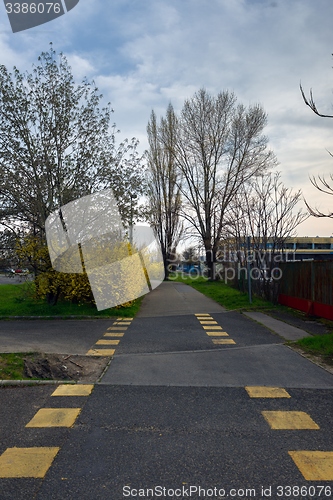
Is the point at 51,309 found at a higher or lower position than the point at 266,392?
higher

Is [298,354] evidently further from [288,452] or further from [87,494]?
[87,494]

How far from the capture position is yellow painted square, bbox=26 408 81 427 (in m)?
4.75

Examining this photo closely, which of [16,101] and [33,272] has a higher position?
[16,101]

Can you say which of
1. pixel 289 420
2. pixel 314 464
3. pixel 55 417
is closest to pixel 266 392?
pixel 289 420

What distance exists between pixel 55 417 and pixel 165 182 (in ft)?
129

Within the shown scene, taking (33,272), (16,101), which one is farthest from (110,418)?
(16,101)

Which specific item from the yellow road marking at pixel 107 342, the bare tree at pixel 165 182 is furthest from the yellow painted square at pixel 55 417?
the bare tree at pixel 165 182

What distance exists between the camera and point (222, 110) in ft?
112

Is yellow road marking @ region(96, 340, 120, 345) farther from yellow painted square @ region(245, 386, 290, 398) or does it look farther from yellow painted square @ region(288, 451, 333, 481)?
yellow painted square @ region(288, 451, 333, 481)

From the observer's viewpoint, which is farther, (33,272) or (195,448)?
(33,272)

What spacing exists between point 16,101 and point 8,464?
1347 centimetres

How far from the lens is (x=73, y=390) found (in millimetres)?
6012

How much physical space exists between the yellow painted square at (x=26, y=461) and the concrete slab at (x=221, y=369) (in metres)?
2.39

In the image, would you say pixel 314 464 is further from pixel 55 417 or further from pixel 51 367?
pixel 51 367
